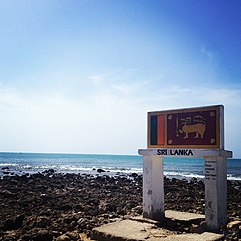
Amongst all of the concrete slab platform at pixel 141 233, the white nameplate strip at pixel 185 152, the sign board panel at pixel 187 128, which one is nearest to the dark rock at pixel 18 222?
the concrete slab platform at pixel 141 233

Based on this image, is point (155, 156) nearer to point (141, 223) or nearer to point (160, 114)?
point (160, 114)

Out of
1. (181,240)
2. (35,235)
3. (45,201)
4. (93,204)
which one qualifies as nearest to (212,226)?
(181,240)

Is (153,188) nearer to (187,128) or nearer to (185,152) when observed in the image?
(185,152)

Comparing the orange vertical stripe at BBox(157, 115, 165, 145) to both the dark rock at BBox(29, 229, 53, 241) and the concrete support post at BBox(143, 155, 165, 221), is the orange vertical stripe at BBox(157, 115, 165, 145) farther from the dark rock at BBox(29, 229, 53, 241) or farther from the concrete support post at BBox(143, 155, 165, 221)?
the dark rock at BBox(29, 229, 53, 241)

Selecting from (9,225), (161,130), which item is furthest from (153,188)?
(9,225)

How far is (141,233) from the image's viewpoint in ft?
30.5

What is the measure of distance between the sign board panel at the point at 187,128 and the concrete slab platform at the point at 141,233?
251 centimetres

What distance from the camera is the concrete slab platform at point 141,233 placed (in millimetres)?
8703

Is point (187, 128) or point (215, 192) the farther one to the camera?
point (187, 128)

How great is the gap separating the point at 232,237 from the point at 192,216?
2.93 metres

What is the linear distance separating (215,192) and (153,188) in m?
2.37

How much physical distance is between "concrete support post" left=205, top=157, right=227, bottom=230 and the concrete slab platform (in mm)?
864

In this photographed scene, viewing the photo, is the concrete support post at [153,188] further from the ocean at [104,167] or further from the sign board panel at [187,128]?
the ocean at [104,167]

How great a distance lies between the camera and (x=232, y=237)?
8.76 metres
